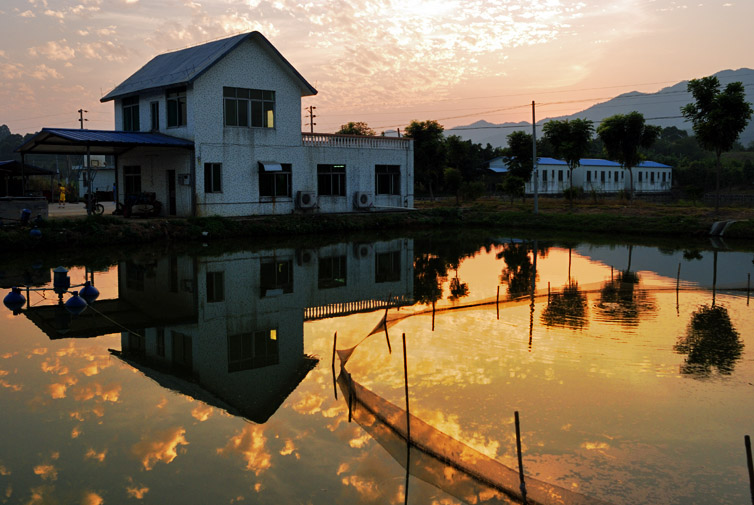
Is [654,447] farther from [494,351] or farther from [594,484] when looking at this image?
[494,351]

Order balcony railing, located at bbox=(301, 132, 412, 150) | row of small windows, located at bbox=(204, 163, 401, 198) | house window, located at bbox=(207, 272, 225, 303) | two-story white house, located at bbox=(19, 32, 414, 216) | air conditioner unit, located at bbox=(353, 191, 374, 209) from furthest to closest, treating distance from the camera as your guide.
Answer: air conditioner unit, located at bbox=(353, 191, 374, 209)
balcony railing, located at bbox=(301, 132, 412, 150)
row of small windows, located at bbox=(204, 163, 401, 198)
two-story white house, located at bbox=(19, 32, 414, 216)
house window, located at bbox=(207, 272, 225, 303)

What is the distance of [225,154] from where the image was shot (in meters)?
30.5

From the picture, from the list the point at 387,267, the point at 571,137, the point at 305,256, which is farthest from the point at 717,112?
the point at 305,256

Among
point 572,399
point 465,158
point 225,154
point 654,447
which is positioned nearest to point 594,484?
point 654,447

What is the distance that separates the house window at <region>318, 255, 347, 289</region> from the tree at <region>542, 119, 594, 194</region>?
26.1 m

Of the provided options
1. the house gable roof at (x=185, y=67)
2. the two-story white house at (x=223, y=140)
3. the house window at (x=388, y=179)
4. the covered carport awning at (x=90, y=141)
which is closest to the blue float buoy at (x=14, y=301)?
the covered carport awning at (x=90, y=141)

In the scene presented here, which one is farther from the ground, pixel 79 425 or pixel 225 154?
pixel 225 154

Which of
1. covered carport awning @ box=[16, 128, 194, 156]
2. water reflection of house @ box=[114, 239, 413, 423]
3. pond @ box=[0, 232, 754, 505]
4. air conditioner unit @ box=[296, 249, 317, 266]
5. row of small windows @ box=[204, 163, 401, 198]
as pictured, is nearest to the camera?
pond @ box=[0, 232, 754, 505]

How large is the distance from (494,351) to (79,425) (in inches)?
249

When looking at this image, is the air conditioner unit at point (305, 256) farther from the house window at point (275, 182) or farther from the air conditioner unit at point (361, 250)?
the house window at point (275, 182)

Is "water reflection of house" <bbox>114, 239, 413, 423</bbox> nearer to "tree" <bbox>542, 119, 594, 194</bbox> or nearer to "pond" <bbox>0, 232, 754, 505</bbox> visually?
"pond" <bbox>0, 232, 754, 505</bbox>

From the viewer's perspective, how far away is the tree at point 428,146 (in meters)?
51.5

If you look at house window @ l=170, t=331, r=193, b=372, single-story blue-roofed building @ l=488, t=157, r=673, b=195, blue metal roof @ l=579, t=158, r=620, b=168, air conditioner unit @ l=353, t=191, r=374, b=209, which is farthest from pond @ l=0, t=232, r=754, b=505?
blue metal roof @ l=579, t=158, r=620, b=168

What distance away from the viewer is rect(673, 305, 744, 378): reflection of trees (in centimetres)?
1024
